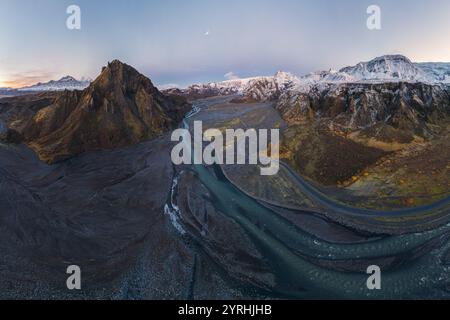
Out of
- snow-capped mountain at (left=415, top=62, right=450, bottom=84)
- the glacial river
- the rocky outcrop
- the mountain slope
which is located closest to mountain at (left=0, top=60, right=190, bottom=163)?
the mountain slope

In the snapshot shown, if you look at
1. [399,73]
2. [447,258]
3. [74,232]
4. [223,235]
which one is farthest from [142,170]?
[399,73]

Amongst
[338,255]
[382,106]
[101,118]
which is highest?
[382,106]

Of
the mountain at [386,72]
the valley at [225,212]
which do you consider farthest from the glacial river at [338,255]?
the mountain at [386,72]

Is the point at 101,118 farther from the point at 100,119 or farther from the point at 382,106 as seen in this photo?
the point at 382,106

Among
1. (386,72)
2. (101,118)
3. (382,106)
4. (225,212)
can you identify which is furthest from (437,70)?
(101,118)

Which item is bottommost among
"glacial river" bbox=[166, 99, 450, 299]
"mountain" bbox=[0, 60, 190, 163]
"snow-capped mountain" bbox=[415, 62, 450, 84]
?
"glacial river" bbox=[166, 99, 450, 299]

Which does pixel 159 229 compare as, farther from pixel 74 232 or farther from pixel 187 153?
pixel 187 153

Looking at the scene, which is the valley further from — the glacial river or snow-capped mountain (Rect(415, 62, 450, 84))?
snow-capped mountain (Rect(415, 62, 450, 84))

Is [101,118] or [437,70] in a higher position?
[437,70]
